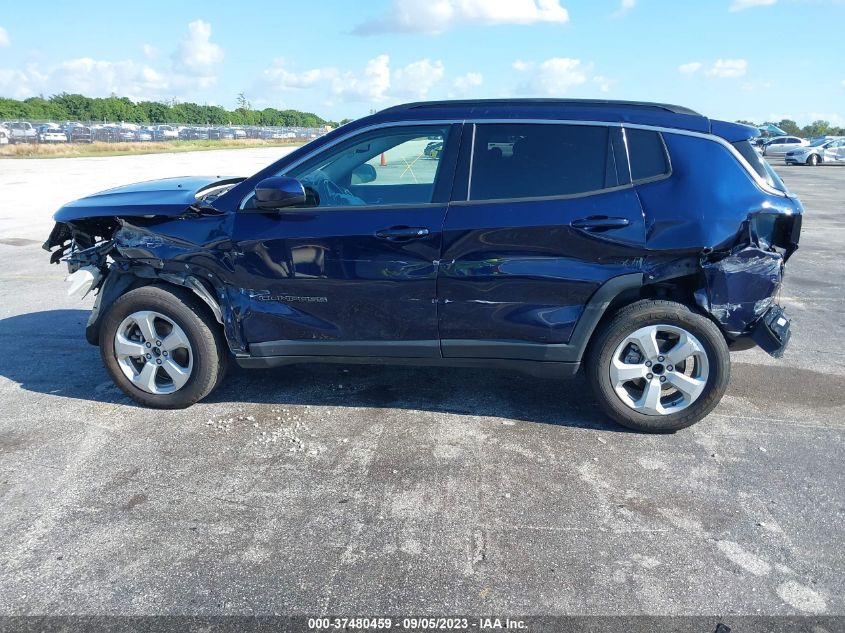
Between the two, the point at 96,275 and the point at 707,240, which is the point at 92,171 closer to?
the point at 96,275

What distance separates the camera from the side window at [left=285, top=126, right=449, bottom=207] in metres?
4.01

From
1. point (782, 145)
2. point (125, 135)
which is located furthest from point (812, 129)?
point (125, 135)

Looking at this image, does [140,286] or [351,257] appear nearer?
[351,257]

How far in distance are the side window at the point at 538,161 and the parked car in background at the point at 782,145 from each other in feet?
130

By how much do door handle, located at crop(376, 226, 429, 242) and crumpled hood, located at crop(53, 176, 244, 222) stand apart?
1.32m

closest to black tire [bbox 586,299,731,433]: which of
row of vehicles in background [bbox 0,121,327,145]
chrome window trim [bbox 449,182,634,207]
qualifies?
chrome window trim [bbox 449,182,634,207]

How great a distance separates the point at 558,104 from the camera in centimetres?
407

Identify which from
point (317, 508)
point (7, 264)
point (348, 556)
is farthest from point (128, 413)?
point (7, 264)

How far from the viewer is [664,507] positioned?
3.29m

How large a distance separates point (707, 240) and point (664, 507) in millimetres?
1531

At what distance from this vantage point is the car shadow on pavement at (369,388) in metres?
4.40

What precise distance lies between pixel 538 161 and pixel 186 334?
249 centimetres

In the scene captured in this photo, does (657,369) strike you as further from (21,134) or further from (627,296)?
(21,134)

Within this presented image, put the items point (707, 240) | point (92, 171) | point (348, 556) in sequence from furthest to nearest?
point (92, 171)
point (707, 240)
point (348, 556)
